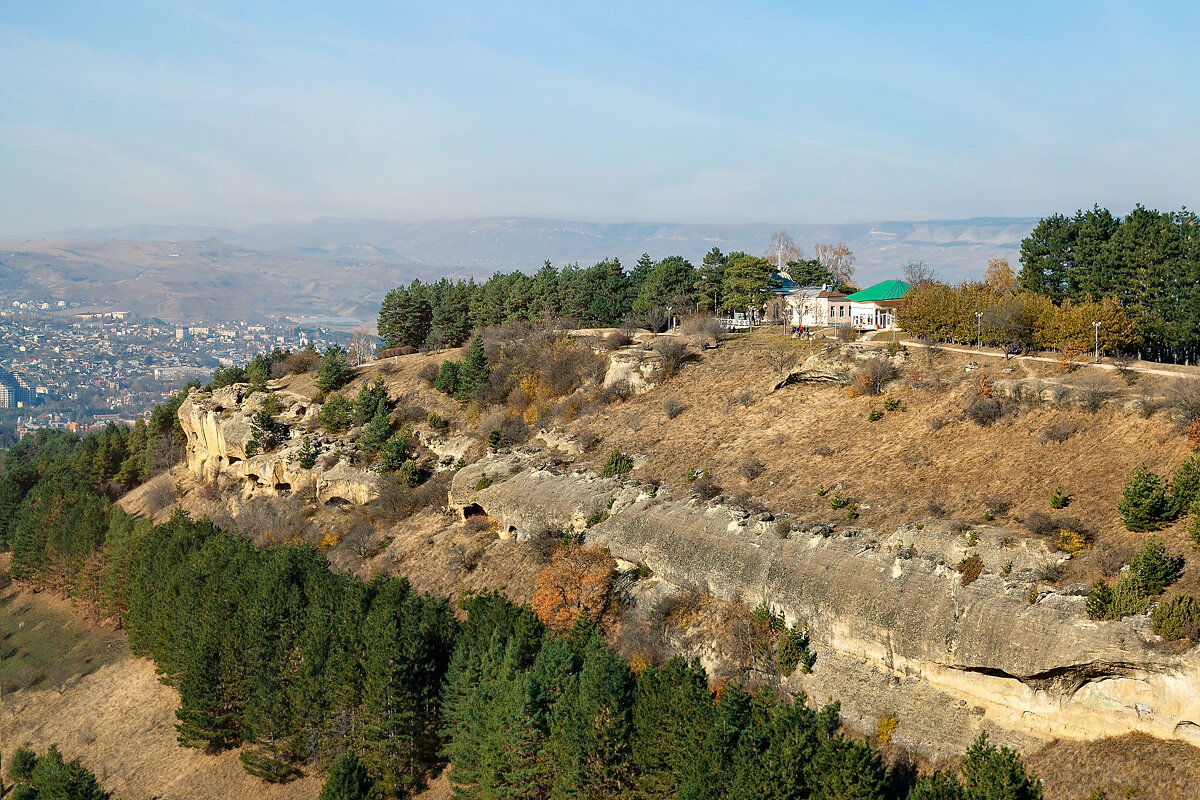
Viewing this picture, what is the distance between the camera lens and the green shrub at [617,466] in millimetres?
47594

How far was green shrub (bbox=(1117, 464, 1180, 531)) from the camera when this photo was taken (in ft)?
93.7

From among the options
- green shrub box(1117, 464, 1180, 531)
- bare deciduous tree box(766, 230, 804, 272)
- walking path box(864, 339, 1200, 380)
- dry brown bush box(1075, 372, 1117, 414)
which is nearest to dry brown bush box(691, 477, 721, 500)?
dry brown bush box(1075, 372, 1117, 414)

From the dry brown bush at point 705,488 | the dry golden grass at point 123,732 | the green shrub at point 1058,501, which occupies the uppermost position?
the green shrub at point 1058,501

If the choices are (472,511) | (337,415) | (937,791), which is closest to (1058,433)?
(937,791)

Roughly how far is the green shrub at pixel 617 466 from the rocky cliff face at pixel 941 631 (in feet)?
26.2

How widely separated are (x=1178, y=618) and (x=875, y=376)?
24.1m

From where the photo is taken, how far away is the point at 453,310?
284 ft

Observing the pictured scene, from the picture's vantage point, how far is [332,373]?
74.8 m

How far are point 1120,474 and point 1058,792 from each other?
13151 mm

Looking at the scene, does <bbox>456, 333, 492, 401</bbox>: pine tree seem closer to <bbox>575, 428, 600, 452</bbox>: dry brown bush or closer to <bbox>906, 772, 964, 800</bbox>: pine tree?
<bbox>575, 428, 600, 452</bbox>: dry brown bush

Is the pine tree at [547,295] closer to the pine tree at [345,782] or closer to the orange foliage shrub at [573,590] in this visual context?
the orange foliage shrub at [573,590]

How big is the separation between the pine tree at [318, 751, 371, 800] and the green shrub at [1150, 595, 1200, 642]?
1028 inches

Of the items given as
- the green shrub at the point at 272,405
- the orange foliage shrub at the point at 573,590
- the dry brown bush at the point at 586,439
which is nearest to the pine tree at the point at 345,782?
the orange foliage shrub at the point at 573,590

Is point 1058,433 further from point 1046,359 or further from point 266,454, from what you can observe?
point 266,454
